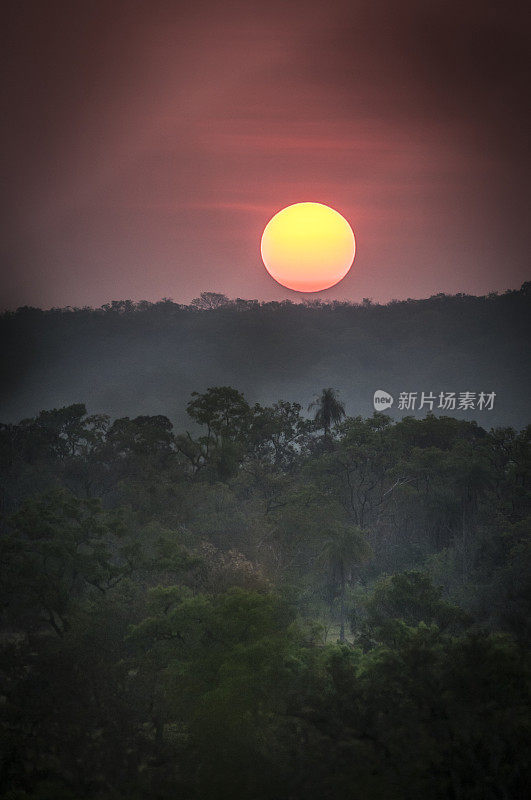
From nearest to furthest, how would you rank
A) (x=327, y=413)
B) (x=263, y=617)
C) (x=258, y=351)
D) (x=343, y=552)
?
(x=263, y=617)
(x=343, y=552)
(x=327, y=413)
(x=258, y=351)

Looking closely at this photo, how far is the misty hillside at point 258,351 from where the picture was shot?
120m

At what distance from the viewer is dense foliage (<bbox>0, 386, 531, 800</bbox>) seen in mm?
16781

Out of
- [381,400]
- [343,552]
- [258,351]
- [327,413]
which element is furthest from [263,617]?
[258,351]

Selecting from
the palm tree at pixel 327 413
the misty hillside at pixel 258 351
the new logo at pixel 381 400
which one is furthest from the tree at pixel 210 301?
the palm tree at pixel 327 413

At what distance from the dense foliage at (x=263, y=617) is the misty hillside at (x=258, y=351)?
65.3 m

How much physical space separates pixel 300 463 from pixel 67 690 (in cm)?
3530

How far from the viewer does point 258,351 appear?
134m

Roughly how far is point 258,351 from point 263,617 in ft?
371

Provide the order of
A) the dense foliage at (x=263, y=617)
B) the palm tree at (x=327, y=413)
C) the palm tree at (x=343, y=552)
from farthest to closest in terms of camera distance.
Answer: the palm tree at (x=327, y=413) → the palm tree at (x=343, y=552) → the dense foliage at (x=263, y=617)

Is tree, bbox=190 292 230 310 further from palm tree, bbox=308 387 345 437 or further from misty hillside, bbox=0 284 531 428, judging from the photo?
palm tree, bbox=308 387 345 437

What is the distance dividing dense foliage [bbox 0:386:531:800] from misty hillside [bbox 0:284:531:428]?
65.3 m

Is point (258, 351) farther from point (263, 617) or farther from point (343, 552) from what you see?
point (263, 617)

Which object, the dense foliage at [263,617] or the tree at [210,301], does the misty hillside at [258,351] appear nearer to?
the tree at [210,301]

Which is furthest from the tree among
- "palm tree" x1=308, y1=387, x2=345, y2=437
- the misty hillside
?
"palm tree" x1=308, y1=387, x2=345, y2=437
